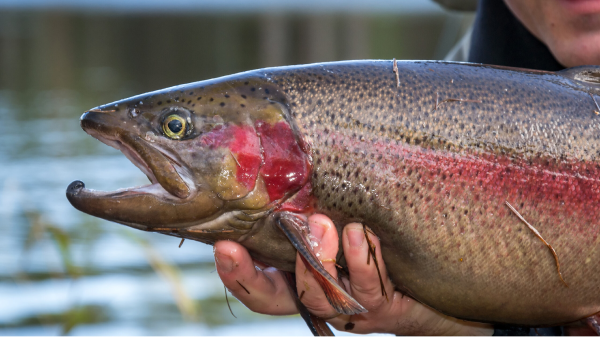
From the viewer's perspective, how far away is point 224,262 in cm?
288

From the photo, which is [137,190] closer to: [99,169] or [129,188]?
[129,188]

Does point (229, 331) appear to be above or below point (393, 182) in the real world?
below

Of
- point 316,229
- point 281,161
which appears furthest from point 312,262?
point 281,161

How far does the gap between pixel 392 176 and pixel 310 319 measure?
2.54 feet

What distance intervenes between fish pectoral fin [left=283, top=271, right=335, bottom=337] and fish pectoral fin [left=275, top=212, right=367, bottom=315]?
36 centimetres

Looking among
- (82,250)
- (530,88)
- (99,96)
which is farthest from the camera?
(99,96)

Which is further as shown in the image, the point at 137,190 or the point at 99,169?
the point at 99,169

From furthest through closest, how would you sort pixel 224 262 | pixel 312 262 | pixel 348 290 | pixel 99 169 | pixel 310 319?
pixel 99 169 → pixel 348 290 → pixel 310 319 → pixel 224 262 → pixel 312 262

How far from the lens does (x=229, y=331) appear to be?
235 inches

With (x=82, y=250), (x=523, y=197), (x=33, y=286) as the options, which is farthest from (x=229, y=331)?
(x=523, y=197)

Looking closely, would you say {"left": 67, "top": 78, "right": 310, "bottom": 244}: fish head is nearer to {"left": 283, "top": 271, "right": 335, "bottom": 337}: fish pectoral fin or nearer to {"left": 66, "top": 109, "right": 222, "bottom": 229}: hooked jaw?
{"left": 66, "top": 109, "right": 222, "bottom": 229}: hooked jaw

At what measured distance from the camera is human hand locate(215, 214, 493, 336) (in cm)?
276

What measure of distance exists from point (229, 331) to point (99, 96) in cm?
1418

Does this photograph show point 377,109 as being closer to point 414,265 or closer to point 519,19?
point 414,265
